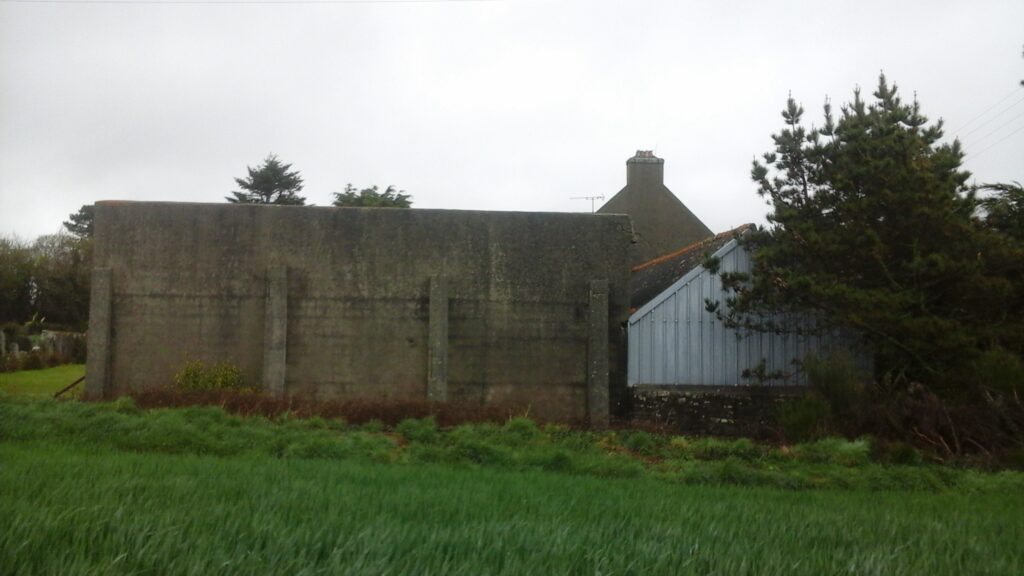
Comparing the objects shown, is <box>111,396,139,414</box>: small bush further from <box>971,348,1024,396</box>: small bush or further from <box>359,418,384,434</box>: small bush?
<box>971,348,1024,396</box>: small bush

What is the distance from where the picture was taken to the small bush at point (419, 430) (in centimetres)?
1323

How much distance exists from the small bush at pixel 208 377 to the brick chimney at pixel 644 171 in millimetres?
20352

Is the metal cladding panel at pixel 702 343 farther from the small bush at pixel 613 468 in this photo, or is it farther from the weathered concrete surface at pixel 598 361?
the small bush at pixel 613 468

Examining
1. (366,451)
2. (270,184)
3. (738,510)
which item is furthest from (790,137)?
(270,184)

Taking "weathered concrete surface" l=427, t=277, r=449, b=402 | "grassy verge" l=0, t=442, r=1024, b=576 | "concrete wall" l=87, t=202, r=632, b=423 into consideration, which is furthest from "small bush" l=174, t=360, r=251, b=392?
"grassy verge" l=0, t=442, r=1024, b=576

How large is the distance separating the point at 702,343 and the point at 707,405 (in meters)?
1.22

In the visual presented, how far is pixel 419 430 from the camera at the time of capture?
13.6 m

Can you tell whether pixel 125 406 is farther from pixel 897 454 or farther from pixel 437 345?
pixel 897 454

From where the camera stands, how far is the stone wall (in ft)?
59.5

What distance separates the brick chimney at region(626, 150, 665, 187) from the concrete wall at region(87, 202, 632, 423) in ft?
55.5

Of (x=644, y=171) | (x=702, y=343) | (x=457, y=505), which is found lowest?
(x=457, y=505)

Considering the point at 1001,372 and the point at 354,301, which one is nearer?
the point at 1001,372

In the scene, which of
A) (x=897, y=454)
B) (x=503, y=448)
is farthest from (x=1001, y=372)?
(x=503, y=448)

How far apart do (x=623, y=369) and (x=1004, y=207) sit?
310 inches
